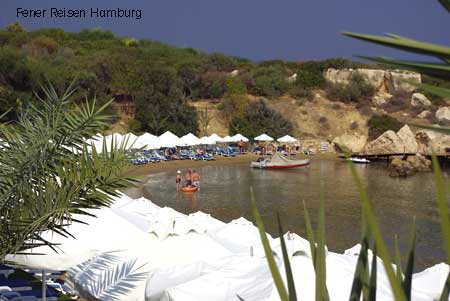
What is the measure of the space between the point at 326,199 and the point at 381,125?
28.3 meters

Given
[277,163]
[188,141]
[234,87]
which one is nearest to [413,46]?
[277,163]

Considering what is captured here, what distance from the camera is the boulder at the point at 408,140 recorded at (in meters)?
44.2

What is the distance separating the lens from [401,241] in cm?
1623

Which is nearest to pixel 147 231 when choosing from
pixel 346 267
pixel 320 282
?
pixel 346 267

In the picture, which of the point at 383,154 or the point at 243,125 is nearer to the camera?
the point at 383,154

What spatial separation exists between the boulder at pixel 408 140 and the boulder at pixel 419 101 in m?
12.8

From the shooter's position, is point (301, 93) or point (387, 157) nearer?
point (387, 157)

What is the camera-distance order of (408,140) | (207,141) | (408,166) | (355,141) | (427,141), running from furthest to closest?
(355,141) < (427,141) < (408,140) < (207,141) < (408,166)

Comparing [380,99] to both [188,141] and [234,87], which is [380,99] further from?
[188,141]

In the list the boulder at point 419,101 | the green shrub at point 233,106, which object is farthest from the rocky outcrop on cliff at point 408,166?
the boulder at point 419,101

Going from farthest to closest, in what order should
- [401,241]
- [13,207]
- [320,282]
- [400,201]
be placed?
[400,201]
[401,241]
[13,207]
[320,282]

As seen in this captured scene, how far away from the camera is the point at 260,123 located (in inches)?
1841

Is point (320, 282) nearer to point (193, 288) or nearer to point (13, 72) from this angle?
point (193, 288)

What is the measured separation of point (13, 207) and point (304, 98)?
52.3 metres
